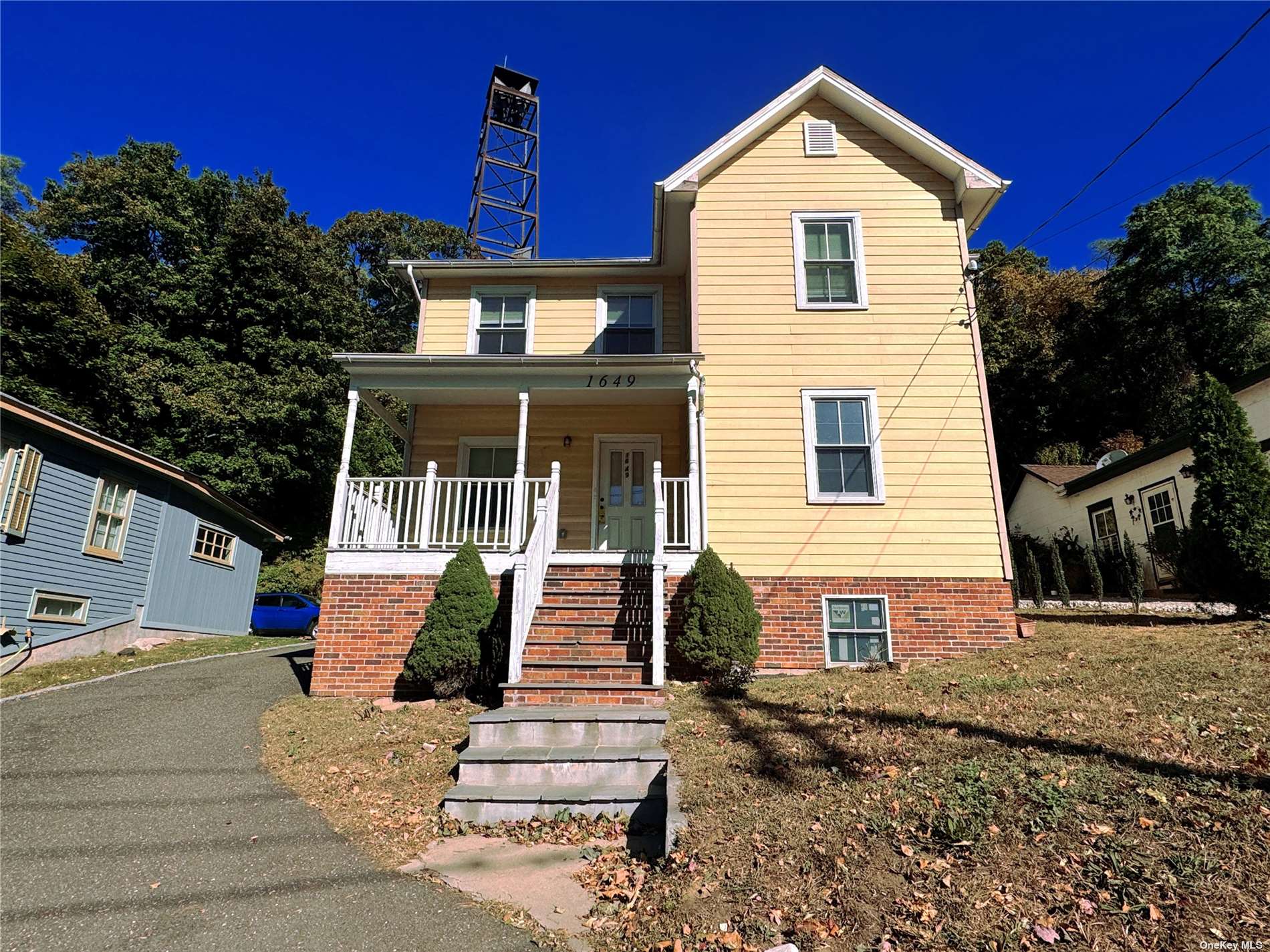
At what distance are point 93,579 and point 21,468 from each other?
102 inches

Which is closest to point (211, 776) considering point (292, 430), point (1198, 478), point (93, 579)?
point (93, 579)

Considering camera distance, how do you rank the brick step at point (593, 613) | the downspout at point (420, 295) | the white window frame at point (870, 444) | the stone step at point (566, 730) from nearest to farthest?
the stone step at point (566, 730) < the brick step at point (593, 613) < the white window frame at point (870, 444) < the downspout at point (420, 295)

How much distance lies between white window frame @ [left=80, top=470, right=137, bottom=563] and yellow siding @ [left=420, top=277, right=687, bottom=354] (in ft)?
22.8

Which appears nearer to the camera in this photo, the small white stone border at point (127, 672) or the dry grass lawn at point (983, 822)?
the dry grass lawn at point (983, 822)

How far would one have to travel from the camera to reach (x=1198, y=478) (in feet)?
29.9

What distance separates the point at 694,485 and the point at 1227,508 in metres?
6.88

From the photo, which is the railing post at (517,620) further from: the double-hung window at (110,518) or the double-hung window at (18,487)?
the double-hung window at (110,518)

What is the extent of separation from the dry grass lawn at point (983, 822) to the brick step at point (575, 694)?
18.5 inches

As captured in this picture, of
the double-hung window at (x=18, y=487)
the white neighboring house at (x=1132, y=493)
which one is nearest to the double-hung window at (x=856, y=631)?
the white neighboring house at (x=1132, y=493)

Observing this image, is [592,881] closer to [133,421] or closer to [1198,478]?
[1198,478]

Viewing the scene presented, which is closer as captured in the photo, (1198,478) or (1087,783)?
(1087,783)

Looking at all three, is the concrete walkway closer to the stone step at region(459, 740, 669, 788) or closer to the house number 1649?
the stone step at region(459, 740, 669, 788)

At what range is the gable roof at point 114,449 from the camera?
34.5 feet

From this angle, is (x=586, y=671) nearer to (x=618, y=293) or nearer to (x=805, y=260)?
(x=805, y=260)
